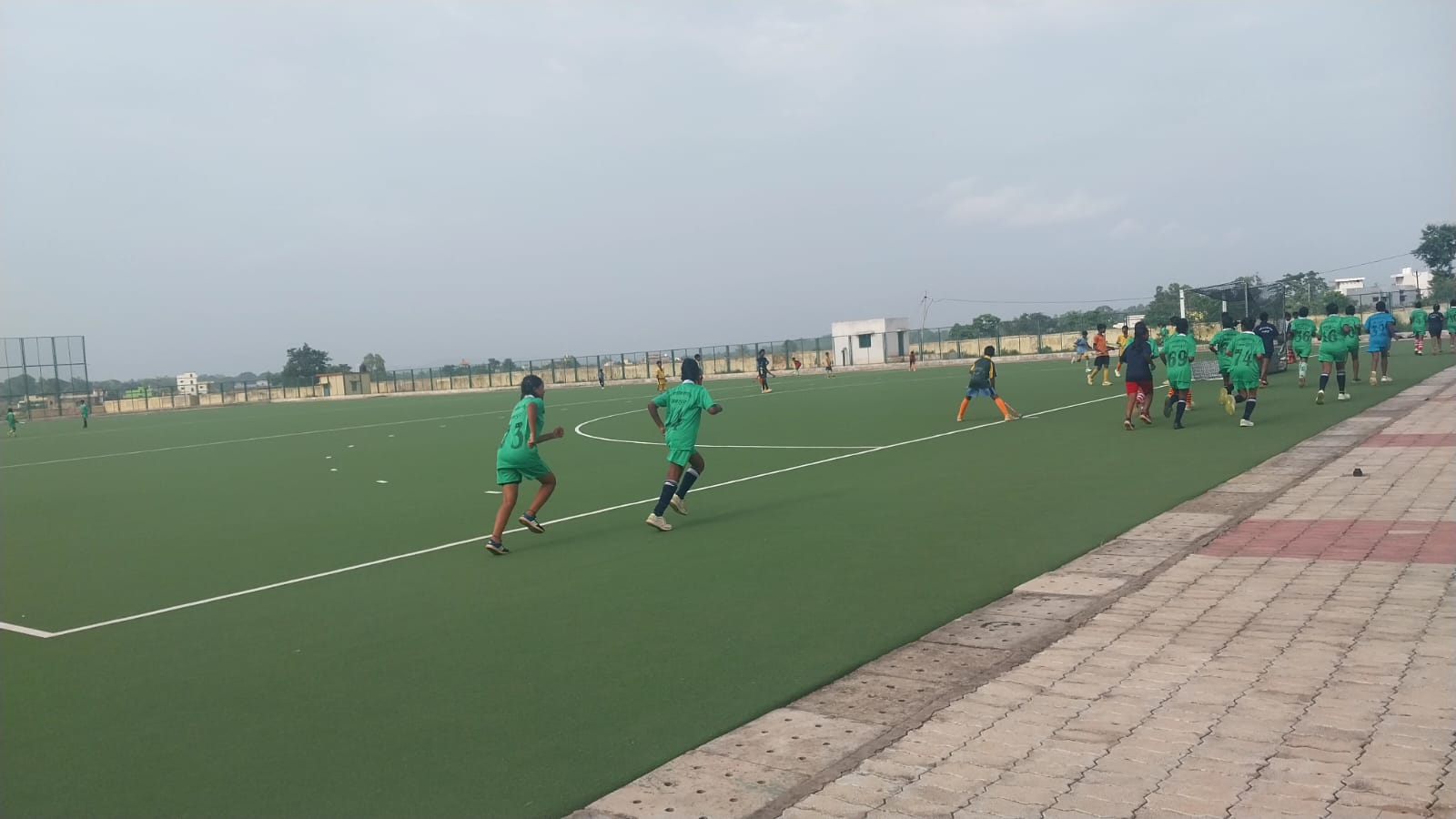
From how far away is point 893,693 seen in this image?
5258mm

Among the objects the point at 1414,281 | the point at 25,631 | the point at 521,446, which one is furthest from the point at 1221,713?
the point at 1414,281

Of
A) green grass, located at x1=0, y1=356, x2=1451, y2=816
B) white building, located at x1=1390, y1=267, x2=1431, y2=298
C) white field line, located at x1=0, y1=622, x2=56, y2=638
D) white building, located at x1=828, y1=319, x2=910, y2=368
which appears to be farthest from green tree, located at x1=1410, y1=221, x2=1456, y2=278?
white field line, located at x1=0, y1=622, x2=56, y2=638

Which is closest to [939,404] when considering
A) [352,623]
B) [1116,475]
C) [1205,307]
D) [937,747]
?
[1116,475]

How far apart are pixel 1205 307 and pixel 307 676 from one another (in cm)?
5682

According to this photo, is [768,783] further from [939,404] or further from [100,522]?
[939,404]

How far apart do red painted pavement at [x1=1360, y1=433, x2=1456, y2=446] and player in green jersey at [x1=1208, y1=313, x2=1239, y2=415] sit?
123 inches

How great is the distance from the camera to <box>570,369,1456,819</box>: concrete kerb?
4.20 m

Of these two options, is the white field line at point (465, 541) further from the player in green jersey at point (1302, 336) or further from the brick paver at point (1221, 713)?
the player in green jersey at point (1302, 336)

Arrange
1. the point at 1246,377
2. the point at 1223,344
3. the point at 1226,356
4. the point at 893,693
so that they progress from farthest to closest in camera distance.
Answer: the point at 1223,344 < the point at 1226,356 < the point at 1246,377 < the point at 893,693

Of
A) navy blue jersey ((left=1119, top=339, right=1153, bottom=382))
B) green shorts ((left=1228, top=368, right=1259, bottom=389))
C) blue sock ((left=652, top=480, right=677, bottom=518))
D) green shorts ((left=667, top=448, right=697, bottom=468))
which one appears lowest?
blue sock ((left=652, top=480, right=677, bottom=518))

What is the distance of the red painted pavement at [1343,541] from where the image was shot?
7.50 metres

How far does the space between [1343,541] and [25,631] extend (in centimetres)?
1035

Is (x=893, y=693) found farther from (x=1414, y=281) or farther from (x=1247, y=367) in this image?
(x=1414, y=281)

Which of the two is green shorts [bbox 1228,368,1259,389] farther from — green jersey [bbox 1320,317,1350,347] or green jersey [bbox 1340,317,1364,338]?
green jersey [bbox 1340,317,1364,338]
